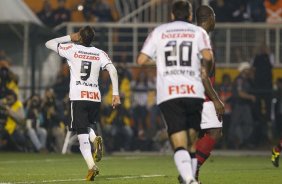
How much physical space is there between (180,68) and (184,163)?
1047 millimetres

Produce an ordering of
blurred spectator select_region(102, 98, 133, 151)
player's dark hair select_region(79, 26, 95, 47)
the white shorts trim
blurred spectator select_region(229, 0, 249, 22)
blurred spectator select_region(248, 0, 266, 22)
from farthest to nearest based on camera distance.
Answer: blurred spectator select_region(248, 0, 266, 22) < blurred spectator select_region(229, 0, 249, 22) < blurred spectator select_region(102, 98, 133, 151) < player's dark hair select_region(79, 26, 95, 47) < the white shorts trim

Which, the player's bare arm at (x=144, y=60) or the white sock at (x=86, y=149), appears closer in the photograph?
the player's bare arm at (x=144, y=60)

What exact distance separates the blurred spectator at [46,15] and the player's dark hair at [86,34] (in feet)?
48.7

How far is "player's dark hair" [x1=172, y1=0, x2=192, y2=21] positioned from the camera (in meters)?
11.8

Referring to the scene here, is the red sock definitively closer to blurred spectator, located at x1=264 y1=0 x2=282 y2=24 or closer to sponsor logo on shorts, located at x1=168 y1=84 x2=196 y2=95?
sponsor logo on shorts, located at x1=168 y1=84 x2=196 y2=95

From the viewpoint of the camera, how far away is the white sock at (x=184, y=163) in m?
11.3

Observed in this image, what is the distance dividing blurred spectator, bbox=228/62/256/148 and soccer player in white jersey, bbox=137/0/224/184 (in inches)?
600

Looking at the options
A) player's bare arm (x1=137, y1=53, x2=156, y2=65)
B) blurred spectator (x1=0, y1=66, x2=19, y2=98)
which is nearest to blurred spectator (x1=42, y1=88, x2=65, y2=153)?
blurred spectator (x1=0, y1=66, x2=19, y2=98)

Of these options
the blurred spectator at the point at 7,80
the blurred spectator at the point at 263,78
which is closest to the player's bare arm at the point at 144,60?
the blurred spectator at the point at 7,80

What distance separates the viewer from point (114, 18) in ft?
104

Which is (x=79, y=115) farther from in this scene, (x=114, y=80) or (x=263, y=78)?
(x=263, y=78)

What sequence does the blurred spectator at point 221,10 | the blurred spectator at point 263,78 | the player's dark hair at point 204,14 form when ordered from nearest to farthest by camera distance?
the player's dark hair at point 204,14 → the blurred spectator at point 263,78 → the blurred spectator at point 221,10

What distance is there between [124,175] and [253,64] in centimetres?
1205

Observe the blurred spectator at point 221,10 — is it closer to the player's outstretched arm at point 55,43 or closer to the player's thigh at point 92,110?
the player's outstretched arm at point 55,43
